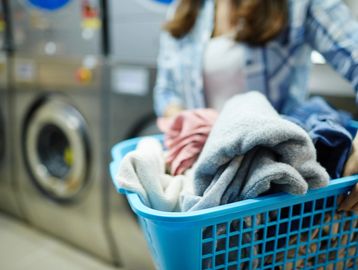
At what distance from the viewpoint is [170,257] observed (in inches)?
18.0

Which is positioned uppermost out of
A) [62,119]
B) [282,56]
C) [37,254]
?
[282,56]

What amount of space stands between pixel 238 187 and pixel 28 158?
5.27 feet

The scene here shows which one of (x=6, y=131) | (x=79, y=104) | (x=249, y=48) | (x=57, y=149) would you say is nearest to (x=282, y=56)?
(x=249, y=48)

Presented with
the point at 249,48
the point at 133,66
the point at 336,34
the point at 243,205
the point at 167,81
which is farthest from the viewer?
the point at 133,66

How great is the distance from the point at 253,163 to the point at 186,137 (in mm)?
163

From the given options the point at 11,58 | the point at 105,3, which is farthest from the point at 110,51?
the point at 11,58

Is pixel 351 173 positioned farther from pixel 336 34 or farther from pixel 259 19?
pixel 259 19

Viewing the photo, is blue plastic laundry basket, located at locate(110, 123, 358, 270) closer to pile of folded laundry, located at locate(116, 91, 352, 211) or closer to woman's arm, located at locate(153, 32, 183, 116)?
pile of folded laundry, located at locate(116, 91, 352, 211)

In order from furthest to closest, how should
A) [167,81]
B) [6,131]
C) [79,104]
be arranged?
[6,131] → [79,104] → [167,81]

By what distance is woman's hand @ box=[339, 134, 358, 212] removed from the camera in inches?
19.6

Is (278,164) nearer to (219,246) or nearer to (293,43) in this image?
(219,246)

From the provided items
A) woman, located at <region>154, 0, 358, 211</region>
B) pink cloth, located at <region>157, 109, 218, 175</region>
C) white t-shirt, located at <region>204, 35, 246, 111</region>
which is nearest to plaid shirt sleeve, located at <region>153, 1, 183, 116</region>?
woman, located at <region>154, 0, 358, 211</region>

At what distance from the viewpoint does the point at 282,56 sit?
82 centimetres

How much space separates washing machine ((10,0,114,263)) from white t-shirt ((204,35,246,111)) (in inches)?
26.5
